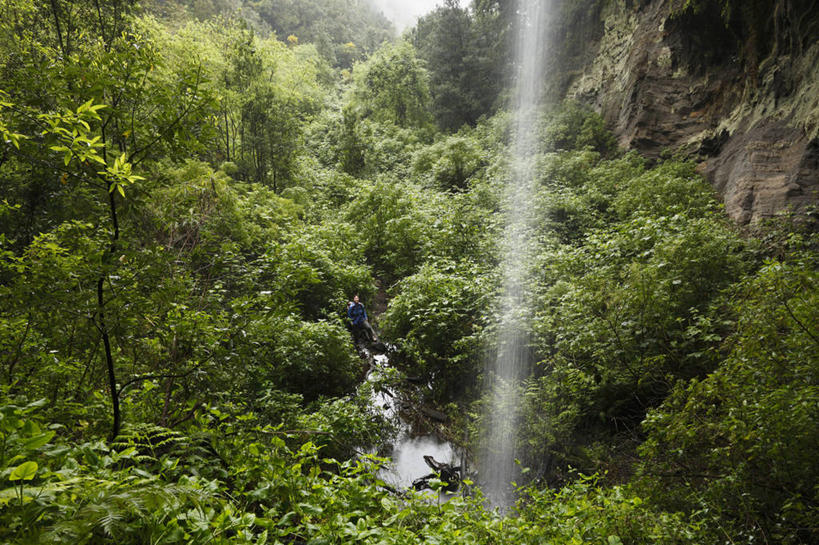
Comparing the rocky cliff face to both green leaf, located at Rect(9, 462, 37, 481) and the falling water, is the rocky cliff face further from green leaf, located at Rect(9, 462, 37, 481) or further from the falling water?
green leaf, located at Rect(9, 462, 37, 481)

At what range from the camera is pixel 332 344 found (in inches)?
302

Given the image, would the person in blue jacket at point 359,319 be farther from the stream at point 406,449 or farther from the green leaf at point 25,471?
the green leaf at point 25,471

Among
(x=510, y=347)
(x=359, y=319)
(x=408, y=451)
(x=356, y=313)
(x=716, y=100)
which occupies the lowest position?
(x=408, y=451)


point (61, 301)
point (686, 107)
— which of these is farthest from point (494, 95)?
point (61, 301)

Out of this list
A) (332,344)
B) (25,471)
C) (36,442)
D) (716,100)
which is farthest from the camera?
(716,100)

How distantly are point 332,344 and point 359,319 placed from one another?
192 centimetres

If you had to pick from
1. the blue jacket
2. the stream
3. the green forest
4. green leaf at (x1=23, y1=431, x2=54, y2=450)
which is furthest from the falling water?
green leaf at (x1=23, y1=431, x2=54, y2=450)

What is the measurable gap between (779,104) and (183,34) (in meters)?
20.6

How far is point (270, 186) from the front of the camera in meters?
16.1

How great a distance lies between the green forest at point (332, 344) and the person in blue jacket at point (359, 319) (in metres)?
0.37

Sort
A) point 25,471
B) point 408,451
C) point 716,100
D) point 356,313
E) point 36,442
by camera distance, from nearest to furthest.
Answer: point 25,471
point 36,442
point 408,451
point 356,313
point 716,100

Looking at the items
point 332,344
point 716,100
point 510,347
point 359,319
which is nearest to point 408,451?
point 332,344

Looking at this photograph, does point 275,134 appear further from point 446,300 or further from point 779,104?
point 779,104

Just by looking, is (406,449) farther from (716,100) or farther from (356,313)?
(716,100)
